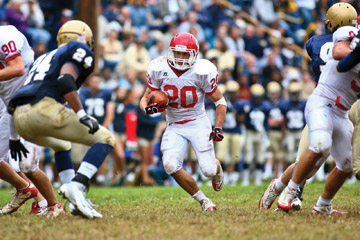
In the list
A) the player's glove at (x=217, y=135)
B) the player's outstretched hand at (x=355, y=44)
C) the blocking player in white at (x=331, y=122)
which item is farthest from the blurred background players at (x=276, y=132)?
the player's outstretched hand at (x=355, y=44)

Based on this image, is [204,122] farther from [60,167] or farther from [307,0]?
[307,0]

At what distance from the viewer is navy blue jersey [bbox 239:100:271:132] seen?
43.2ft

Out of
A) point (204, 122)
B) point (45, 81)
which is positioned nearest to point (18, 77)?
point (45, 81)

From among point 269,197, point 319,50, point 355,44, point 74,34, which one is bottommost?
point 269,197

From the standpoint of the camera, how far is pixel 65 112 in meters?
5.21

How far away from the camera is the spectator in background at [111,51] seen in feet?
46.0

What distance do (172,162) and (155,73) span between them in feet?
3.13

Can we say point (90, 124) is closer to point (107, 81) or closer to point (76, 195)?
point (76, 195)

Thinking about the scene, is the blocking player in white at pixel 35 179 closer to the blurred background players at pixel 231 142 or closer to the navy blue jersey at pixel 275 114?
the blurred background players at pixel 231 142

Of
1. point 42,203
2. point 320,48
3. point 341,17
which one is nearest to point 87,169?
point 42,203

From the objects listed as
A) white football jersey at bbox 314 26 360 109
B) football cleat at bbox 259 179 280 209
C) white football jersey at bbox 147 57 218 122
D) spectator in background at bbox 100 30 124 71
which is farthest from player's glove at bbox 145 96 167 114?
spectator in background at bbox 100 30 124 71

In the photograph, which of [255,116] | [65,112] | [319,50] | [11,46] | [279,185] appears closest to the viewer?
[65,112]

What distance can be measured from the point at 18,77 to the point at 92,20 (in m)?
6.63

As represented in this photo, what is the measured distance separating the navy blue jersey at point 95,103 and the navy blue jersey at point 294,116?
392 centimetres
